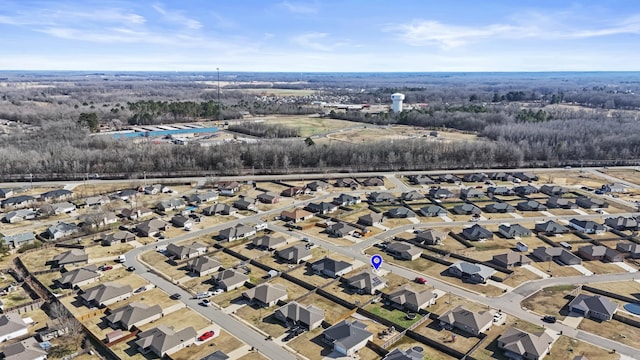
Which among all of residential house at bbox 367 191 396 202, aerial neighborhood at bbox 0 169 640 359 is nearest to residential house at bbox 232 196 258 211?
aerial neighborhood at bbox 0 169 640 359

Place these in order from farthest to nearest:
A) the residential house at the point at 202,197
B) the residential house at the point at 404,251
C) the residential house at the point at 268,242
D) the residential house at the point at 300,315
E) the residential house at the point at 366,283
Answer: the residential house at the point at 202,197 < the residential house at the point at 268,242 < the residential house at the point at 404,251 < the residential house at the point at 366,283 < the residential house at the point at 300,315

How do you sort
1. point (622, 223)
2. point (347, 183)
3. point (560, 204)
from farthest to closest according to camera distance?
point (347, 183), point (560, 204), point (622, 223)

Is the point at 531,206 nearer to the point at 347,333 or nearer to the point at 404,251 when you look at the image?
the point at 404,251

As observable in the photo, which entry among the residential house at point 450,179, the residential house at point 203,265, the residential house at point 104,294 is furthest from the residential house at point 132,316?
the residential house at point 450,179

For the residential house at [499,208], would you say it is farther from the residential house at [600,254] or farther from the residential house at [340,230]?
the residential house at [340,230]

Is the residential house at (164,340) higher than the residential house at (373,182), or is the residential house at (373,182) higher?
the residential house at (373,182)

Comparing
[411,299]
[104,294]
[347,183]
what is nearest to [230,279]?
[104,294]
